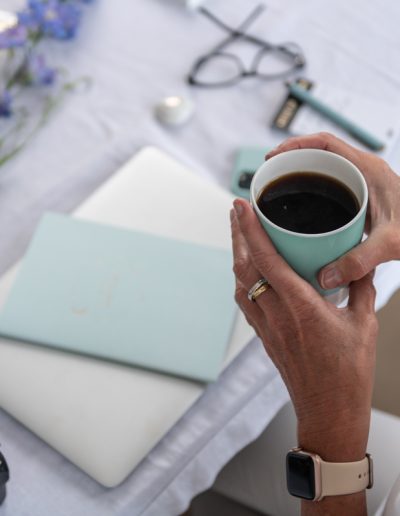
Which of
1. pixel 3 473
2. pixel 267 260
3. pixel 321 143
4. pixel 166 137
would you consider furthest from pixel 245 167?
pixel 3 473

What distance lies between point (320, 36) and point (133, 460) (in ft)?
2.36

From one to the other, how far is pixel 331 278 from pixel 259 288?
8cm

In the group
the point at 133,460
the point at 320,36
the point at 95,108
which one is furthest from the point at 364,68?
the point at 133,460

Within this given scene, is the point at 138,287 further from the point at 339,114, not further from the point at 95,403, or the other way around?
the point at 339,114

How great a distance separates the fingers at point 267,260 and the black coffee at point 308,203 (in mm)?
18

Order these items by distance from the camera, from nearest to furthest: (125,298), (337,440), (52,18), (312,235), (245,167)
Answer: (312,235), (337,440), (125,298), (245,167), (52,18)


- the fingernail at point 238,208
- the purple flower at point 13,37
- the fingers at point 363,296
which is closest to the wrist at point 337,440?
the fingers at point 363,296

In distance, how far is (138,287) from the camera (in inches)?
29.8

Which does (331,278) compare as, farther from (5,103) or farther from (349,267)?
(5,103)

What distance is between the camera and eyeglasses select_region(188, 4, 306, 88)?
989 millimetres

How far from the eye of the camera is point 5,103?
0.94 meters

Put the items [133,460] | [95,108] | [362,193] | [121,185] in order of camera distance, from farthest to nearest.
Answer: [95,108] < [121,185] < [133,460] < [362,193]

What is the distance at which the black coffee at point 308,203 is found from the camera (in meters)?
0.55

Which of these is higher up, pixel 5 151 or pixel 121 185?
pixel 121 185
